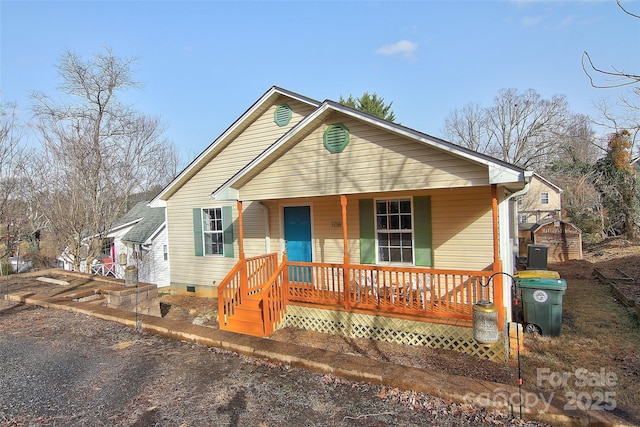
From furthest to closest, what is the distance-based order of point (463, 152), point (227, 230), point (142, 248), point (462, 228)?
1. point (142, 248)
2. point (227, 230)
3. point (462, 228)
4. point (463, 152)

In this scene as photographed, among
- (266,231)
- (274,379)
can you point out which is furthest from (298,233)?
(274,379)

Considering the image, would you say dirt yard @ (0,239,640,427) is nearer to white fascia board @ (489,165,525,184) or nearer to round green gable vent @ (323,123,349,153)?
white fascia board @ (489,165,525,184)

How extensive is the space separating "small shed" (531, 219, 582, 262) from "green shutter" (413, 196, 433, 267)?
35.0ft

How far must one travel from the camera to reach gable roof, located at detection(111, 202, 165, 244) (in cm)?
1766

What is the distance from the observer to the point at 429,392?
3.30 m

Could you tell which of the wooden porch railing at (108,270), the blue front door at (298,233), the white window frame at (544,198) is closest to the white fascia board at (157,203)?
the blue front door at (298,233)

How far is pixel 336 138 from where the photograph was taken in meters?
6.98

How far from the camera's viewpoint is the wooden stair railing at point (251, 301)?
721cm

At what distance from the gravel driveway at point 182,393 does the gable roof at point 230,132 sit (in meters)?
Answer: 6.67

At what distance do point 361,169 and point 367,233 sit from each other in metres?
2.02

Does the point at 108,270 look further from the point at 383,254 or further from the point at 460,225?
the point at 460,225

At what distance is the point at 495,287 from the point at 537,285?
1612mm

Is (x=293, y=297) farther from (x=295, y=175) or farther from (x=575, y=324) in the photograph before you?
(x=575, y=324)

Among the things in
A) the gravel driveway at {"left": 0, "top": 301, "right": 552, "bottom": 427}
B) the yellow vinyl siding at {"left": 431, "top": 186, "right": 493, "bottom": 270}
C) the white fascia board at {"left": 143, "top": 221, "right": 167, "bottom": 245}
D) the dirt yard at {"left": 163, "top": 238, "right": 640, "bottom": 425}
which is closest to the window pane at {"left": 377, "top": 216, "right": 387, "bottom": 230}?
the yellow vinyl siding at {"left": 431, "top": 186, "right": 493, "bottom": 270}
